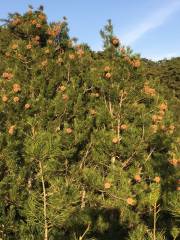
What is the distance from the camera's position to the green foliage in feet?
22.1

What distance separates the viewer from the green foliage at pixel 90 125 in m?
6.73

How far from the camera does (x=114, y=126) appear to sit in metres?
7.66

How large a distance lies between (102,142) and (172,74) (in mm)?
38657

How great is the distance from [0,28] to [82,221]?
5.97 m

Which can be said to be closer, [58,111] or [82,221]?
[82,221]

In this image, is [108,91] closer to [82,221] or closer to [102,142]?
[102,142]

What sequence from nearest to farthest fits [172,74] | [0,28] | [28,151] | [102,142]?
[28,151]
[102,142]
[0,28]
[172,74]

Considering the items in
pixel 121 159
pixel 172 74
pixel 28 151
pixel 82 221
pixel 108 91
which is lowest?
pixel 82 221

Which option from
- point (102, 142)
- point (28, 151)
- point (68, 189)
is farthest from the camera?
point (102, 142)

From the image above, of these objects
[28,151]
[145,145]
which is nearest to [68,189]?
[28,151]

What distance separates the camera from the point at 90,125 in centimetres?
784

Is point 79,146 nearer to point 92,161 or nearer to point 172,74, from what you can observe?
point 92,161

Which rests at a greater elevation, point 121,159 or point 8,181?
point 121,159

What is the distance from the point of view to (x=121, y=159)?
24.7ft
